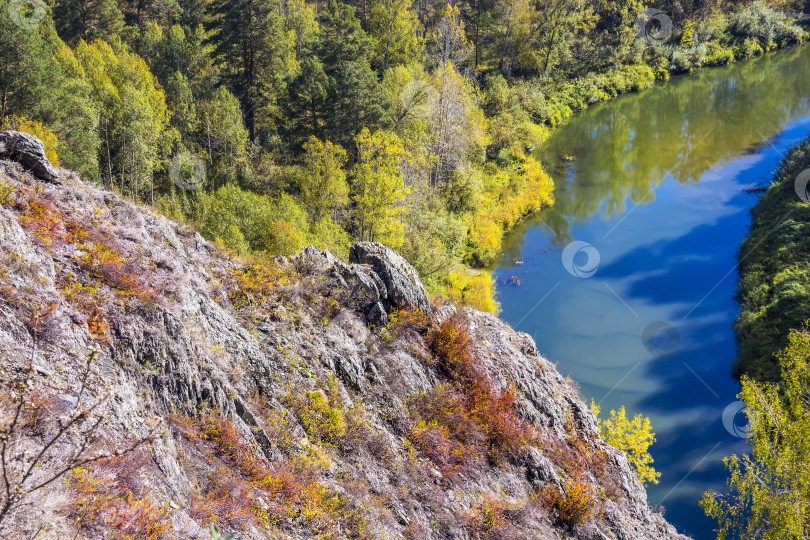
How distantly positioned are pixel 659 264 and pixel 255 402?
104 feet

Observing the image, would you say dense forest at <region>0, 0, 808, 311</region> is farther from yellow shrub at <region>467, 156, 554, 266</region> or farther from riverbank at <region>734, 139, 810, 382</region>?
riverbank at <region>734, 139, 810, 382</region>

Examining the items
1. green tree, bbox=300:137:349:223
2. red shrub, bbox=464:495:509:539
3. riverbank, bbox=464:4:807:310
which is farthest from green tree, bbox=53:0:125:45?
red shrub, bbox=464:495:509:539

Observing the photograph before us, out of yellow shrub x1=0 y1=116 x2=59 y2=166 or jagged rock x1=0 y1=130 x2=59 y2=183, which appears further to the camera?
yellow shrub x1=0 y1=116 x2=59 y2=166

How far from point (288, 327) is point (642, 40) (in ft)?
252

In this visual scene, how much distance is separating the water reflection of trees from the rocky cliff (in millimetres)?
26487

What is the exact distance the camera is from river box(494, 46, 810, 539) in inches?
967

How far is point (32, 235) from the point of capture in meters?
8.95

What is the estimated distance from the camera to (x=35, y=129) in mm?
24844

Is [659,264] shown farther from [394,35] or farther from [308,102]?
[394,35]

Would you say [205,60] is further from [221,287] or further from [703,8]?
[703,8]

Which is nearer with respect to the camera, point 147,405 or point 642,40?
point 147,405

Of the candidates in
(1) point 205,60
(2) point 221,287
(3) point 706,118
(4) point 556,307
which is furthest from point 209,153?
(3) point 706,118

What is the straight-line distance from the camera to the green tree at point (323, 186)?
29.5 meters

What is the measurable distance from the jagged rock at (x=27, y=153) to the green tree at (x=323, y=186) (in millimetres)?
18073
